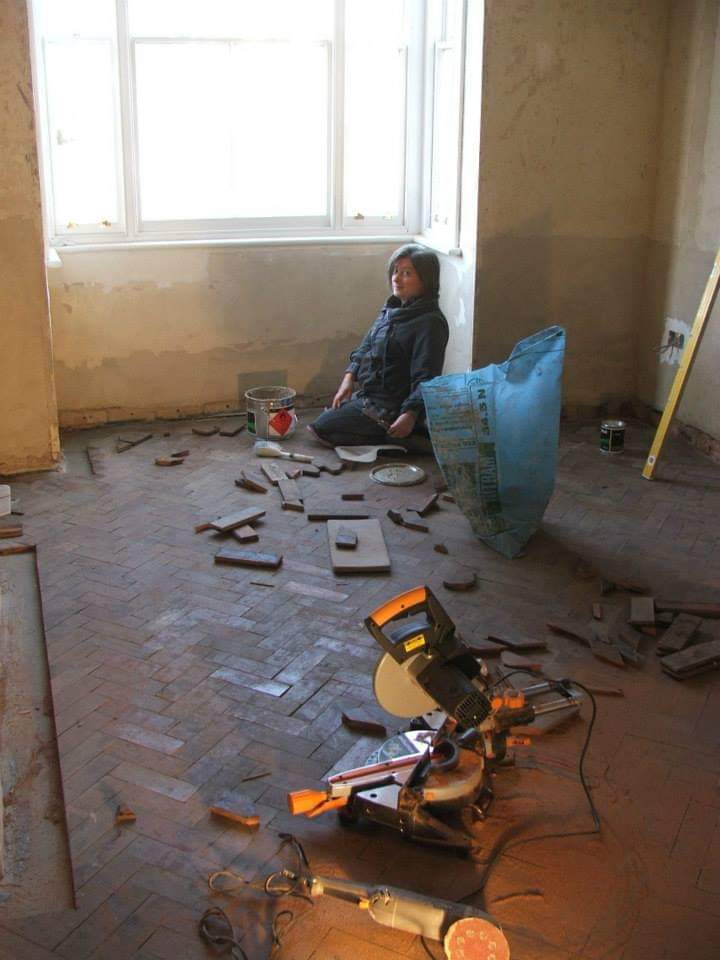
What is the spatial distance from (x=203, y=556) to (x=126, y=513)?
0.74 m

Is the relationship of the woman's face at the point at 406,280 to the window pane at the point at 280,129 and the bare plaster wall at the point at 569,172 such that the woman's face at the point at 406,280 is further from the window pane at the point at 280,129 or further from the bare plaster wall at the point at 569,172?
the window pane at the point at 280,129

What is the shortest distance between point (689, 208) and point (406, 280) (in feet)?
6.25

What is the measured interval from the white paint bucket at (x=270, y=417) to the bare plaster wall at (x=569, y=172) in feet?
4.32

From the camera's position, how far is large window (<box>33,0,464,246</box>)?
664 cm

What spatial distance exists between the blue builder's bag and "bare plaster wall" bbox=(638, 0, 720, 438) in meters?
1.98

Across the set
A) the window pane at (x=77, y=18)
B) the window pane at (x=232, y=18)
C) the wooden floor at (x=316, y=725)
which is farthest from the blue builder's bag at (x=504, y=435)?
the window pane at (x=77, y=18)

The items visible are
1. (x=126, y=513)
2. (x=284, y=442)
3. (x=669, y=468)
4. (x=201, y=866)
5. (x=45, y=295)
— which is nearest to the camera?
(x=201, y=866)

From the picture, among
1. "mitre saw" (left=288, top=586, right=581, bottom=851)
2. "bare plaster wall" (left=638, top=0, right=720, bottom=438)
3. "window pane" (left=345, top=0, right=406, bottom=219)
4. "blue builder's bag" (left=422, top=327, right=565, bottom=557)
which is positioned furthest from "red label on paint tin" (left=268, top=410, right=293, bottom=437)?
Answer: "mitre saw" (left=288, top=586, right=581, bottom=851)

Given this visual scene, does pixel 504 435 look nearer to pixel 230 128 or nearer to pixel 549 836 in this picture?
pixel 549 836

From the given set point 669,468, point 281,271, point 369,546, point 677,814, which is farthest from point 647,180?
point 677,814

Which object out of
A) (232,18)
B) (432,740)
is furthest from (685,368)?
(232,18)

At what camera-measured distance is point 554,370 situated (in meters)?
4.81

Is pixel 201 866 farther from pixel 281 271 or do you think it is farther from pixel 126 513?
pixel 281 271

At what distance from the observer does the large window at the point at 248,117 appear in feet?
21.8
